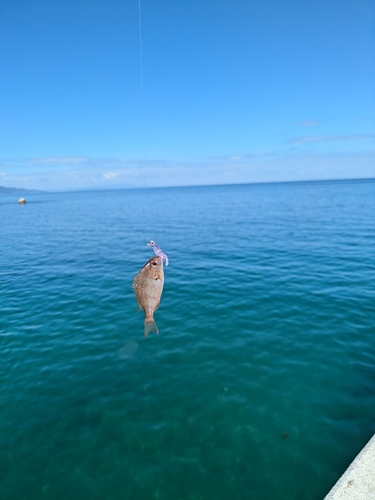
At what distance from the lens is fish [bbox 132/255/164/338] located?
6941mm

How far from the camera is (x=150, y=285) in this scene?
7113mm

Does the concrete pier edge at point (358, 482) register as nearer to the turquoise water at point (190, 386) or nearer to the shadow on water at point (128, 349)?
the turquoise water at point (190, 386)

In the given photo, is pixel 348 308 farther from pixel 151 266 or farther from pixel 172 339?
pixel 151 266

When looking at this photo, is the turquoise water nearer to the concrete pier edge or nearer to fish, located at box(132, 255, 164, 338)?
the concrete pier edge

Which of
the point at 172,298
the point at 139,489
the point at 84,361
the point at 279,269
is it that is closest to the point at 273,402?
the point at 139,489

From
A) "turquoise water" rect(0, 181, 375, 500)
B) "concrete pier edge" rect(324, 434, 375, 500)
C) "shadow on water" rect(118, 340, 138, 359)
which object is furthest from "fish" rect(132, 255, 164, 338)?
"shadow on water" rect(118, 340, 138, 359)

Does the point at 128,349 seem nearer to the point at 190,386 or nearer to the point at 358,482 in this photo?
the point at 190,386

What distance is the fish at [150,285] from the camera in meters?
6.94

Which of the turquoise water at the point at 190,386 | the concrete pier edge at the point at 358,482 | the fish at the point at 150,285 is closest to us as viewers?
the concrete pier edge at the point at 358,482

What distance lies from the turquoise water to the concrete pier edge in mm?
969

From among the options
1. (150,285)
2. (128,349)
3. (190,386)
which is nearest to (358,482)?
(190,386)

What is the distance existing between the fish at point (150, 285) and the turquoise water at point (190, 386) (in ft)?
13.0

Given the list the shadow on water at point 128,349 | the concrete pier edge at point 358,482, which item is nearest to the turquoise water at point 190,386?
the shadow on water at point 128,349

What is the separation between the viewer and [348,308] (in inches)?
596
